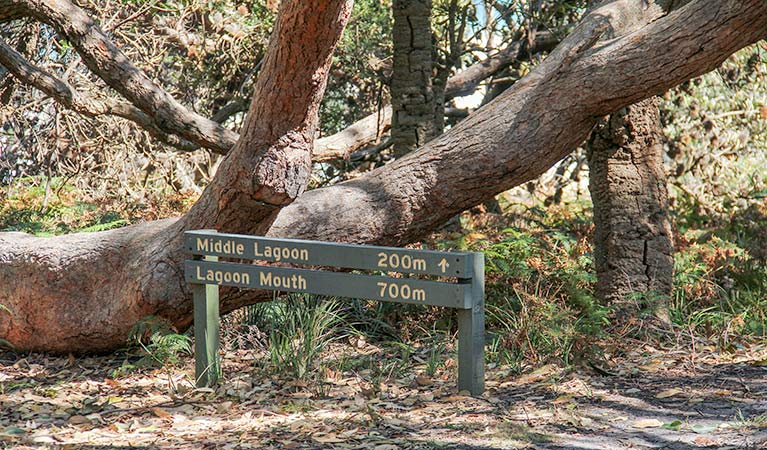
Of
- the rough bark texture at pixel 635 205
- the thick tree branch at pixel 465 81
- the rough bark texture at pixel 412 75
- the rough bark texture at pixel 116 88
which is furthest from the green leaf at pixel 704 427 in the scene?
the thick tree branch at pixel 465 81

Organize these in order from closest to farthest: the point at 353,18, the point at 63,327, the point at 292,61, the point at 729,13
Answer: the point at 292,61
the point at 729,13
the point at 63,327
the point at 353,18

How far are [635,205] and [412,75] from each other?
9.12 feet

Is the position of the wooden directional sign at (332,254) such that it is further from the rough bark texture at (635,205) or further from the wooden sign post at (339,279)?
the rough bark texture at (635,205)

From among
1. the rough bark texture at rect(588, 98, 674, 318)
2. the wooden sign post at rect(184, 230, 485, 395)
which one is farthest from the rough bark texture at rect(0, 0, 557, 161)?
the rough bark texture at rect(588, 98, 674, 318)

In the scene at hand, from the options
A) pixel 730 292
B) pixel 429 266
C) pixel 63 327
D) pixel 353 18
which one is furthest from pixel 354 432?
pixel 353 18

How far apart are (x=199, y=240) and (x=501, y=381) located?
2.22m

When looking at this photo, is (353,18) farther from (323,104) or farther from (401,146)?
(401,146)

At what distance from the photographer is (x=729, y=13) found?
6.19 m

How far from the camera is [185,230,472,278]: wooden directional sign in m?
5.51

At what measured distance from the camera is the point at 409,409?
5.65 meters

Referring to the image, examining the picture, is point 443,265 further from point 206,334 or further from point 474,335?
point 206,334

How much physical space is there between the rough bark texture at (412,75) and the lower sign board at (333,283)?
11.7 ft

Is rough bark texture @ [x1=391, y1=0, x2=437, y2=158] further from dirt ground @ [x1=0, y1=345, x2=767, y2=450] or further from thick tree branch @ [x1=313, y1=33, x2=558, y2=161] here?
dirt ground @ [x1=0, y1=345, x2=767, y2=450]

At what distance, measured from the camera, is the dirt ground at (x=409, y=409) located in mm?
5113
